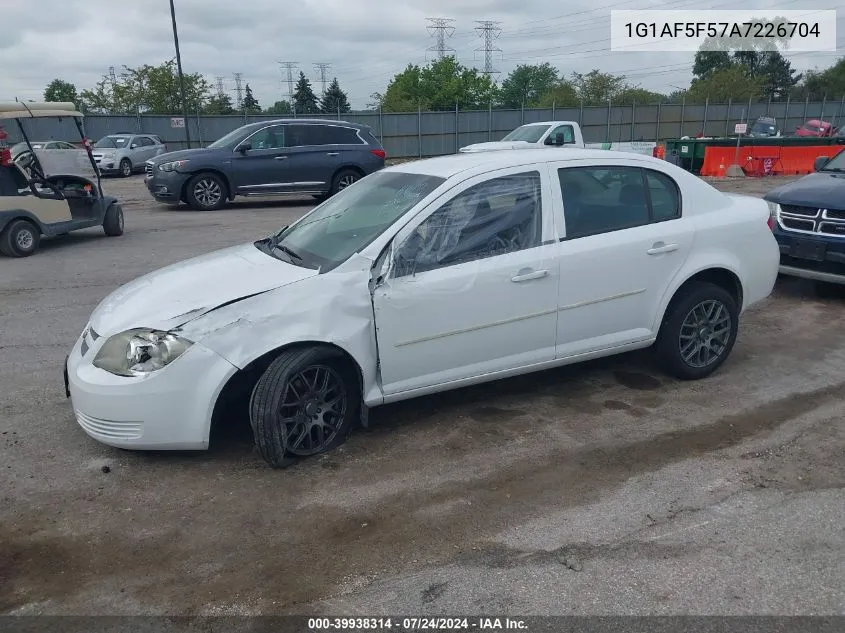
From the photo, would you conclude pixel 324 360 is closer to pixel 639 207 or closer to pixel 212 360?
pixel 212 360

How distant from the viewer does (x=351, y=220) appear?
4.68 m

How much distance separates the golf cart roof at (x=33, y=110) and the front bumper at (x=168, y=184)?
3.92 metres

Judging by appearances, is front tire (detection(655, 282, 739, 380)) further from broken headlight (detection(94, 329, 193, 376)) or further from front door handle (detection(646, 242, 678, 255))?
broken headlight (detection(94, 329, 193, 376))

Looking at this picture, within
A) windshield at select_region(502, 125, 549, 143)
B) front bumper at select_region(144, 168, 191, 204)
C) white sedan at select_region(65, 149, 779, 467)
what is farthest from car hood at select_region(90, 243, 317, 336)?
windshield at select_region(502, 125, 549, 143)

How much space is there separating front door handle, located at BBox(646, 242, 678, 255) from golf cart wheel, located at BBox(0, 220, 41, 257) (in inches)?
343

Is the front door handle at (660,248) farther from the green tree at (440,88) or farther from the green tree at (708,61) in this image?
the green tree at (708,61)

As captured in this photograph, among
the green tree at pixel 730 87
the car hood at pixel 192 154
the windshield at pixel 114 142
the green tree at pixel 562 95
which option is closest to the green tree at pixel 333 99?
the green tree at pixel 562 95

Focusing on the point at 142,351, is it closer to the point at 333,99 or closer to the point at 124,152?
the point at 124,152

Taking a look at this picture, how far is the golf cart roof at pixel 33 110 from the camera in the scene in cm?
936

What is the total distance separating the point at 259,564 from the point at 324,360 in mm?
1183

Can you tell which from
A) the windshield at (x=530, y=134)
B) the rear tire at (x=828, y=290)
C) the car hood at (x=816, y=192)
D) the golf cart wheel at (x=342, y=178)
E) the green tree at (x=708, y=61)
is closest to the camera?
the car hood at (x=816, y=192)

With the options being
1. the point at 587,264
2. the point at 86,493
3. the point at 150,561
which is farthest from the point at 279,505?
the point at 587,264

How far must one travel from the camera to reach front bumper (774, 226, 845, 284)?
6.90m

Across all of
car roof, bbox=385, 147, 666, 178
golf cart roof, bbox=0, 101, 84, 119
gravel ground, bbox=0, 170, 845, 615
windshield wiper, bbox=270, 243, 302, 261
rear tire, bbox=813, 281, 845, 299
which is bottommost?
gravel ground, bbox=0, 170, 845, 615
